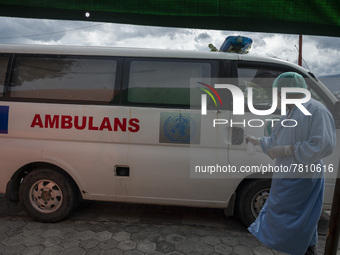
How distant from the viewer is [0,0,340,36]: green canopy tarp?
1.13 metres

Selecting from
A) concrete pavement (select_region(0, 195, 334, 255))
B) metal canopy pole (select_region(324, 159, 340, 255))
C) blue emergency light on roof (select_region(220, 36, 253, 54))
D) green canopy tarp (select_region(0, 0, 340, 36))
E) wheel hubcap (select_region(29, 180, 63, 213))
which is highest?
blue emergency light on roof (select_region(220, 36, 253, 54))

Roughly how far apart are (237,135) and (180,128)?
0.71 metres

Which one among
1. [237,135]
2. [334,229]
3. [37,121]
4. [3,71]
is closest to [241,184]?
[237,135]

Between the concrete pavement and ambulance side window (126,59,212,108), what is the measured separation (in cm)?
162

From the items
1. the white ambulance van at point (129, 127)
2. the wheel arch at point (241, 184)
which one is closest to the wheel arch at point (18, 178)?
the white ambulance van at point (129, 127)

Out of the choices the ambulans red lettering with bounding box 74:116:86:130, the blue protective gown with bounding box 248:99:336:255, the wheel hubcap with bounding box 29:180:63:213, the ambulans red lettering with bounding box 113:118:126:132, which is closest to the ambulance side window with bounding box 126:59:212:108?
the ambulans red lettering with bounding box 113:118:126:132

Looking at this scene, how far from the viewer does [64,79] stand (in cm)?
352

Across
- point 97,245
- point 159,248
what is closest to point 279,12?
point 159,248

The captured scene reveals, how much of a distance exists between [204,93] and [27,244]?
2694 mm

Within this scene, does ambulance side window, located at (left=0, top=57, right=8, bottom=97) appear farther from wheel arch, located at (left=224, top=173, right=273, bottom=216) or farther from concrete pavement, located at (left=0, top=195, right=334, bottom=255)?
wheel arch, located at (left=224, top=173, right=273, bottom=216)

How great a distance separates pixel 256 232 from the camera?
2.51 meters

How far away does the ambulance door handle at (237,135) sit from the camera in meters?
3.34

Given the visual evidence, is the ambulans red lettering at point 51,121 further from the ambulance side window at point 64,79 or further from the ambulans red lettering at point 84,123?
the ambulance side window at point 64,79

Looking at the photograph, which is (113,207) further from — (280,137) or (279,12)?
(279,12)
